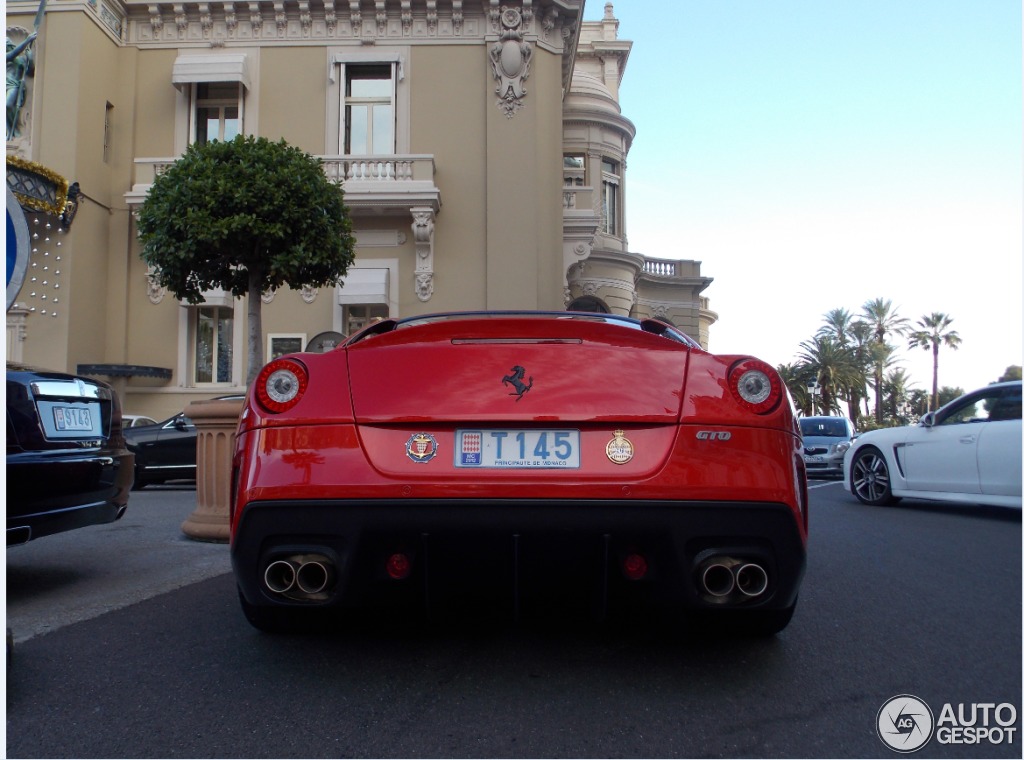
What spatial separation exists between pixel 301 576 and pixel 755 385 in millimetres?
1583

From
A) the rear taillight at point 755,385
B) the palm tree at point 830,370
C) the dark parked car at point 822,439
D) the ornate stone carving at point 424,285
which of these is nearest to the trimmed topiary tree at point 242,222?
the ornate stone carving at point 424,285

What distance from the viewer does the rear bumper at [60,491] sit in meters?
3.95

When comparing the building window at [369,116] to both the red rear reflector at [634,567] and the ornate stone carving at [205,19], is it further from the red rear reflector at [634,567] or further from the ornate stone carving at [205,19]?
the red rear reflector at [634,567]

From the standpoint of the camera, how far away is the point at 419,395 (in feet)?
9.40

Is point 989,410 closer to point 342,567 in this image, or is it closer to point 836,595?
point 836,595

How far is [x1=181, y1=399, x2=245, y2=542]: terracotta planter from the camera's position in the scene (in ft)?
20.5

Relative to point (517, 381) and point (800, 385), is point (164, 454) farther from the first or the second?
point (800, 385)

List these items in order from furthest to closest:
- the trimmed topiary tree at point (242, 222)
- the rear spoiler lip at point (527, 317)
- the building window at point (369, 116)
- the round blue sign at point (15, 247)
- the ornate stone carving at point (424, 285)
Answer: the building window at point (369, 116), the ornate stone carving at point (424, 285), the trimmed topiary tree at point (242, 222), the round blue sign at point (15, 247), the rear spoiler lip at point (527, 317)

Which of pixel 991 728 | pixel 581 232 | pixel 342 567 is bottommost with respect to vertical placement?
pixel 991 728

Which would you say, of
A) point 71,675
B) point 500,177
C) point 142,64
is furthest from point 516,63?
point 71,675

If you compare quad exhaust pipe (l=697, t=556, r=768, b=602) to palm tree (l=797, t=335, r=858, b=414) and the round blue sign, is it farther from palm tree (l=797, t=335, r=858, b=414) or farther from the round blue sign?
palm tree (l=797, t=335, r=858, b=414)

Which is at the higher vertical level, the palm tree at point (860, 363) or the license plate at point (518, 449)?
the palm tree at point (860, 363)

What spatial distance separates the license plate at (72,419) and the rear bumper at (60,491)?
13 cm

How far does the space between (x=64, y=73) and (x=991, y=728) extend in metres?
20.7
